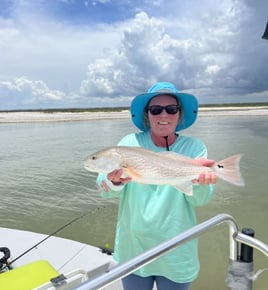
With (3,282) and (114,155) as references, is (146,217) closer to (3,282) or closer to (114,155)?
(114,155)

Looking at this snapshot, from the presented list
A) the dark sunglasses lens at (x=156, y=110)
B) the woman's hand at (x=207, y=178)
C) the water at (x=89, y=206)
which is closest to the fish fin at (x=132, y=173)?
the woman's hand at (x=207, y=178)

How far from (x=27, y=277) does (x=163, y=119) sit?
153 centimetres

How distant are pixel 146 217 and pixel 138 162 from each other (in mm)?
370

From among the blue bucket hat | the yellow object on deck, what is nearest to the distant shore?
the yellow object on deck

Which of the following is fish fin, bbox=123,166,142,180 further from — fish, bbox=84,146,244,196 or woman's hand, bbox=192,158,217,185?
woman's hand, bbox=192,158,217,185

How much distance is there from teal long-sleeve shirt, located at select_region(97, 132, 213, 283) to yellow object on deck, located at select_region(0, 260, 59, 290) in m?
0.65

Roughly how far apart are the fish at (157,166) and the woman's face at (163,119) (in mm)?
208

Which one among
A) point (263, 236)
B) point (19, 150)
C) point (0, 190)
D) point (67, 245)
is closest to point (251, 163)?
point (263, 236)

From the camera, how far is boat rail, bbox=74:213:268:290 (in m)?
1.42

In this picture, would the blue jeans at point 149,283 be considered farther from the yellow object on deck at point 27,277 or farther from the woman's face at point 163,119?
the woman's face at point 163,119

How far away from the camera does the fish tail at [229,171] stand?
2.06 m

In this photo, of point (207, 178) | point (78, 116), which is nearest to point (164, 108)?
point (207, 178)

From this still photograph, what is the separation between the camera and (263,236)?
615 centimetres

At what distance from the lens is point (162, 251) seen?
1.73 m
